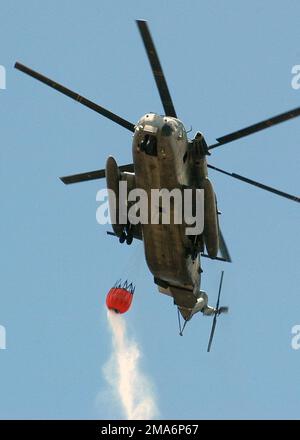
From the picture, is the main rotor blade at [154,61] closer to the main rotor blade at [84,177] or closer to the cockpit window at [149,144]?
the cockpit window at [149,144]

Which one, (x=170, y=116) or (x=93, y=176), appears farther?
(x=93, y=176)

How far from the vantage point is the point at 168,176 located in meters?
33.2

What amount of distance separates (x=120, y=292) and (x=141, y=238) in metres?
2.51

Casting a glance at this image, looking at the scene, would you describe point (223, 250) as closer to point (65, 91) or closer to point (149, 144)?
point (149, 144)

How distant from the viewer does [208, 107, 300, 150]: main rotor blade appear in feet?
104

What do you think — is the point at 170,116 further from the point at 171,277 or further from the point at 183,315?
the point at 183,315

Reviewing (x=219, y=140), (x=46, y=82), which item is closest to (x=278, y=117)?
(x=219, y=140)

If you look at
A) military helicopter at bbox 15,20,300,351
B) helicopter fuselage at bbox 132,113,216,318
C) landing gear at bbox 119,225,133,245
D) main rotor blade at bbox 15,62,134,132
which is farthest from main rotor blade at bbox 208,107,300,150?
landing gear at bbox 119,225,133,245

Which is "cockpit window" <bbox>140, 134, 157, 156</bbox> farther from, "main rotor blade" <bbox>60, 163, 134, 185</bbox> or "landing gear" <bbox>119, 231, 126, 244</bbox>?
"landing gear" <bbox>119, 231, 126, 244</bbox>

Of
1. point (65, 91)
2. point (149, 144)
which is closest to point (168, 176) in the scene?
point (149, 144)

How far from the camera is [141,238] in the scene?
37.9 meters

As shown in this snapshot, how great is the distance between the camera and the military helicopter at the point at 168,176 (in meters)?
32.1

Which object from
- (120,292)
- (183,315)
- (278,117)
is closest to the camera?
(278,117)
